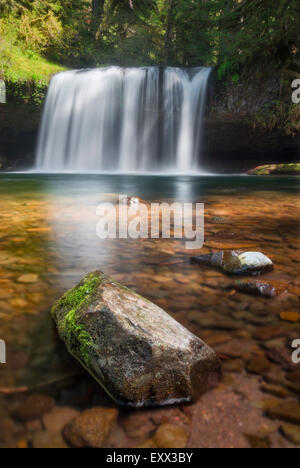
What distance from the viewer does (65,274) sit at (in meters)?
2.20

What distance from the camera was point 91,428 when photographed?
38.4 inches

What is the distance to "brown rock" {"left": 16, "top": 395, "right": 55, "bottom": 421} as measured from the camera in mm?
1020

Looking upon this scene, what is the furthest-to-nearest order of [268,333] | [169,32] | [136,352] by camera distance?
[169,32] → [268,333] → [136,352]

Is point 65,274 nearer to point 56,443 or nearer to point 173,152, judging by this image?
point 56,443

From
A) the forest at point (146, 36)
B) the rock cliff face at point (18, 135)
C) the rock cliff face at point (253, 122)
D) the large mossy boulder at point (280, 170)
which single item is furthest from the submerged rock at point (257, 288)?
the rock cliff face at point (18, 135)

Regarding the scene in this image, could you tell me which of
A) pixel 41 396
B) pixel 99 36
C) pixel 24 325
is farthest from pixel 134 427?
pixel 99 36

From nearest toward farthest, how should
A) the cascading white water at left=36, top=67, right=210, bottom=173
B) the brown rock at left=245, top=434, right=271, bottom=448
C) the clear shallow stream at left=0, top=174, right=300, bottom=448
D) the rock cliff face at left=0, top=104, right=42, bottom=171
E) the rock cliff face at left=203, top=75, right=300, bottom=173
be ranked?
the brown rock at left=245, top=434, right=271, bottom=448 → the clear shallow stream at left=0, top=174, right=300, bottom=448 → the rock cliff face at left=203, top=75, right=300, bottom=173 → the cascading white water at left=36, top=67, right=210, bottom=173 → the rock cliff face at left=0, top=104, right=42, bottom=171

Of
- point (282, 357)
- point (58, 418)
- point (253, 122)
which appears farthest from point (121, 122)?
point (58, 418)

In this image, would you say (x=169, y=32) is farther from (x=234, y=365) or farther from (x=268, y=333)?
(x=234, y=365)

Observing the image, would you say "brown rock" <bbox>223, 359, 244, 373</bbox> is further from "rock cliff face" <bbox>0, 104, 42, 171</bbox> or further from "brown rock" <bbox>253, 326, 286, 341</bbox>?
"rock cliff face" <bbox>0, 104, 42, 171</bbox>

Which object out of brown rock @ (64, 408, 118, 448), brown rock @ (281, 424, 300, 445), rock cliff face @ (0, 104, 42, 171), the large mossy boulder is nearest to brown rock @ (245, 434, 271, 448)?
brown rock @ (281, 424, 300, 445)

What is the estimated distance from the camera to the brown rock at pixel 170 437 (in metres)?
0.93

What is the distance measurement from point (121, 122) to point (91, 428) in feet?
48.7

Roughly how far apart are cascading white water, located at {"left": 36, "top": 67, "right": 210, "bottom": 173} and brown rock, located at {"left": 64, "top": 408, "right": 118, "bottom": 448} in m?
13.8
